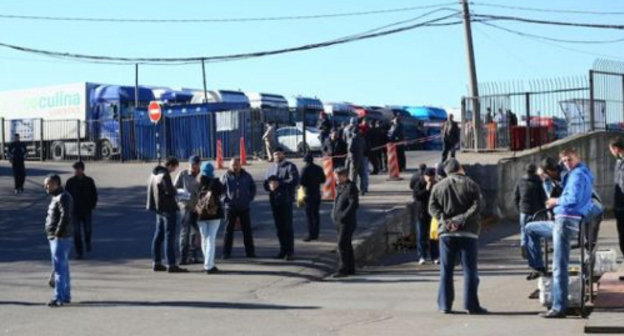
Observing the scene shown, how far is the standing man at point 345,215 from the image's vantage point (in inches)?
614

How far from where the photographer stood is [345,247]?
51.6ft

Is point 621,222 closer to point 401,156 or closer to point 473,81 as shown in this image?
point 401,156

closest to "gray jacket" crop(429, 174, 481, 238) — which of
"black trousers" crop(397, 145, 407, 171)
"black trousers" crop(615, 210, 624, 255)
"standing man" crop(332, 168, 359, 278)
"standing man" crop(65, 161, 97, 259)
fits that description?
"black trousers" crop(615, 210, 624, 255)

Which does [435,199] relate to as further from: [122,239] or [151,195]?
[122,239]

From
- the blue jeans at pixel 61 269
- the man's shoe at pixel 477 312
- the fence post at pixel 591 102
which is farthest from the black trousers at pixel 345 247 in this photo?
the fence post at pixel 591 102

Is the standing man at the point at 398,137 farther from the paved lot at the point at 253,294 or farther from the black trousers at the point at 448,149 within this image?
the paved lot at the point at 253,294

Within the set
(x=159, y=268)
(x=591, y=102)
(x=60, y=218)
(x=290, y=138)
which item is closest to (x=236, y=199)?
(x=159, y=268)

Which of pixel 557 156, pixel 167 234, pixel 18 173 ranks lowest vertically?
pixel 167 234

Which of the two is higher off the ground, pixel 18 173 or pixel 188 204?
pixel 18 173

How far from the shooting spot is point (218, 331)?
36.2 ft

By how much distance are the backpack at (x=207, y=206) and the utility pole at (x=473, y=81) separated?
642 inches

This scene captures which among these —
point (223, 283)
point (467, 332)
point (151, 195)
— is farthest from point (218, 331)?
point (151, 195)

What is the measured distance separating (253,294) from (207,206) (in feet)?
7.27

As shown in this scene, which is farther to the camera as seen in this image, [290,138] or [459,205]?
[290,138]
